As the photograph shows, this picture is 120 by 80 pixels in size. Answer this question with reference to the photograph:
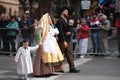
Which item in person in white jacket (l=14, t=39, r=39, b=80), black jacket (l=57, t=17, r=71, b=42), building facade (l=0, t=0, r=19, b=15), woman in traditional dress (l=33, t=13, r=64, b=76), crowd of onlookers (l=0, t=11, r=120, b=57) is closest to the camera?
person in white jacket (l=14, t=39, r=39, b=80)

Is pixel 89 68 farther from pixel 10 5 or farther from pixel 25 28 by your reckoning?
pixel 10 5

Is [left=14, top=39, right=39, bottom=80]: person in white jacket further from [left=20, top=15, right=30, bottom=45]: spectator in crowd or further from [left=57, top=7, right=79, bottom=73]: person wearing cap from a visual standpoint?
[left=20, top=15, right=30, bottom=45]: spectator in crowd

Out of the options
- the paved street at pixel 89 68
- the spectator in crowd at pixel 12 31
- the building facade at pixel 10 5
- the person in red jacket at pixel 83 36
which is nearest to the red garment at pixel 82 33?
the person in red jacket at pixel 83 36

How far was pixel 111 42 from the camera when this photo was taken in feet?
61.0

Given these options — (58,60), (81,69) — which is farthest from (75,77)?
(81,69)

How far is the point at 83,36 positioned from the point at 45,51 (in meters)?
5.71

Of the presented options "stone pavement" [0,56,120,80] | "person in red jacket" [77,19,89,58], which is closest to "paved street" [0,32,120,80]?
"stone pavement" [0,56,120,80]

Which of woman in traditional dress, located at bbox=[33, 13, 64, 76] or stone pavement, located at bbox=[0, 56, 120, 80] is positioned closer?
woman in traditional dress, located at bbox=[33, 13, 64, 76]

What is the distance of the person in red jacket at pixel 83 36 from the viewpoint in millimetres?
17255

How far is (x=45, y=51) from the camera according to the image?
1191cm

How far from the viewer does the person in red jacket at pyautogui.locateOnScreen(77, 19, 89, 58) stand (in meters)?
17.3

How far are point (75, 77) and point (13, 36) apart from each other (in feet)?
21.6

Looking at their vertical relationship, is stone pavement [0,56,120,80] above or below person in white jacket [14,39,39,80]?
below

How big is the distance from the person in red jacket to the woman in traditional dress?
5269mm
